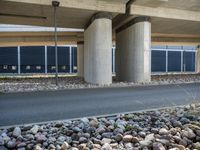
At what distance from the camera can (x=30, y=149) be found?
331 centimetres

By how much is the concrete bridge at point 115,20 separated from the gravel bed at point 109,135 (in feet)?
35.9

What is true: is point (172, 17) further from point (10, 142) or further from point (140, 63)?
point (10, 142)

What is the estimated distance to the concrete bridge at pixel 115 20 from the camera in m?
15.3

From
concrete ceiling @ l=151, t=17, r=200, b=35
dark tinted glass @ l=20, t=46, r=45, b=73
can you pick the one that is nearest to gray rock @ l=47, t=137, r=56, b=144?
concrete ceiling @ l=151, t=17, r=200, b=35

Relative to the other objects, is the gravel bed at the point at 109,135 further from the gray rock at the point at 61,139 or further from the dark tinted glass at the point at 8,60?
the dark tinted glass at the point at 8,60

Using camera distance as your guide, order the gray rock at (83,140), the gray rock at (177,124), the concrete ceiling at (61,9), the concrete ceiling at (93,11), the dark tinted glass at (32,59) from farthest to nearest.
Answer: the dark tinted glass at (32,59) → the concrete ceiling at (93,11) → the concrete ceiling at (61,9) → the gray rock at (177,124) → the gray rock at (83,140)

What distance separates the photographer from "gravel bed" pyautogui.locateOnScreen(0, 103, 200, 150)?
130 inches

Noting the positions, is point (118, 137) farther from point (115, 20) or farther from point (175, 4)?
point (115, 20)

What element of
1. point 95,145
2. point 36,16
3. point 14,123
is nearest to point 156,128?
point 95,145

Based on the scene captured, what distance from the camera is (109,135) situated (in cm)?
378

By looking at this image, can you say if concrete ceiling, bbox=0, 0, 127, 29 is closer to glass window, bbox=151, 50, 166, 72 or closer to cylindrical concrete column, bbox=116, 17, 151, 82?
cylindrical concrete column, bbox=116, 17, 151, 82

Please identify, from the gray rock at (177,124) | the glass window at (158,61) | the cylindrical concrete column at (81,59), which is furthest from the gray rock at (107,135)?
the glass window at (158,61)

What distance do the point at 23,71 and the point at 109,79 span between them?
1450 inches

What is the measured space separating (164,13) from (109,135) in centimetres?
1550
